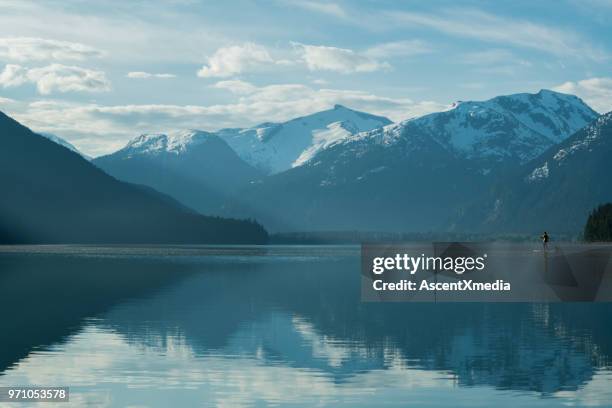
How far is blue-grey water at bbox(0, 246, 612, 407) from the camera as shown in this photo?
5359cm

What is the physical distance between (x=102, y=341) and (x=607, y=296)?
7207 centimetres

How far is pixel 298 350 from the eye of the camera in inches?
2808

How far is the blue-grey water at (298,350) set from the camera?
176ft

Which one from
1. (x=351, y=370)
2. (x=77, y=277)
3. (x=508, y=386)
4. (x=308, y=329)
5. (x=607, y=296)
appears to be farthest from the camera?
(x=77, y=277)

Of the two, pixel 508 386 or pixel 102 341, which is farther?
pixel 102 341

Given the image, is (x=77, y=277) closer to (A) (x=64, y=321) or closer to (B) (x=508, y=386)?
(A) (x=64, y=321)

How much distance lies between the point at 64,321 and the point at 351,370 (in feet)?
111

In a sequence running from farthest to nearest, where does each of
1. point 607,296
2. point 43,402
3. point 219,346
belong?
point 607,296, point 219,346, point 43,402

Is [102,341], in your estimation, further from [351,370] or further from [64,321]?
[351,370]

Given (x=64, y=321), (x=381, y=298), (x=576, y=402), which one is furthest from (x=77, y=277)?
(x=576, y=402)

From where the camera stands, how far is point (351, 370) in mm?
61688

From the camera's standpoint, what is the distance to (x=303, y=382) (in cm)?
5728

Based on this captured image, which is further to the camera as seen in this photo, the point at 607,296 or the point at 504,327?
the point at 607,296

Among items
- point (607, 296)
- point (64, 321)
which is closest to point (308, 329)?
point (64, 321)
